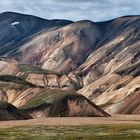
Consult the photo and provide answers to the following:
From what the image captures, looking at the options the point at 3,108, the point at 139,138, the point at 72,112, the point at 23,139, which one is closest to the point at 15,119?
the point at 3,108

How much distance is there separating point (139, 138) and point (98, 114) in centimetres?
9642

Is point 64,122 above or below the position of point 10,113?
above

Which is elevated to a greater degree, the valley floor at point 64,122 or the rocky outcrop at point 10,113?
the valley floor at point 64,122

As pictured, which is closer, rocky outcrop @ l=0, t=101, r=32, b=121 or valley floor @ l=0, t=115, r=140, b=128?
valley floor @ l=0, t=115, r=140, b=128

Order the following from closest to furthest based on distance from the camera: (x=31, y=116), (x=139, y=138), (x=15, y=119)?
(x=139, y=138), (x=15, y=119), (x=31, y=116)

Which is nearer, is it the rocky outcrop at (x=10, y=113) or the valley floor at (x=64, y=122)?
the valley floor at (x=64, y=122)

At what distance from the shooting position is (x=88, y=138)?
102 meters

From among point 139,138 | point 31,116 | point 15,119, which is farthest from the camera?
point 31,116

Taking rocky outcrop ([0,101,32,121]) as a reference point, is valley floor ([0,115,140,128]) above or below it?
above

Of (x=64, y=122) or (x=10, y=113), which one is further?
(x=10, y=113)

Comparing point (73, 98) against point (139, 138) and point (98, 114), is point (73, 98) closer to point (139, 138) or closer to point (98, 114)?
point (98, 114)

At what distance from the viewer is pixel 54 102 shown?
199 meters

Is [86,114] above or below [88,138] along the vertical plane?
below

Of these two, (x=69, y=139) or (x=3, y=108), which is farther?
(x=3, y=108)
